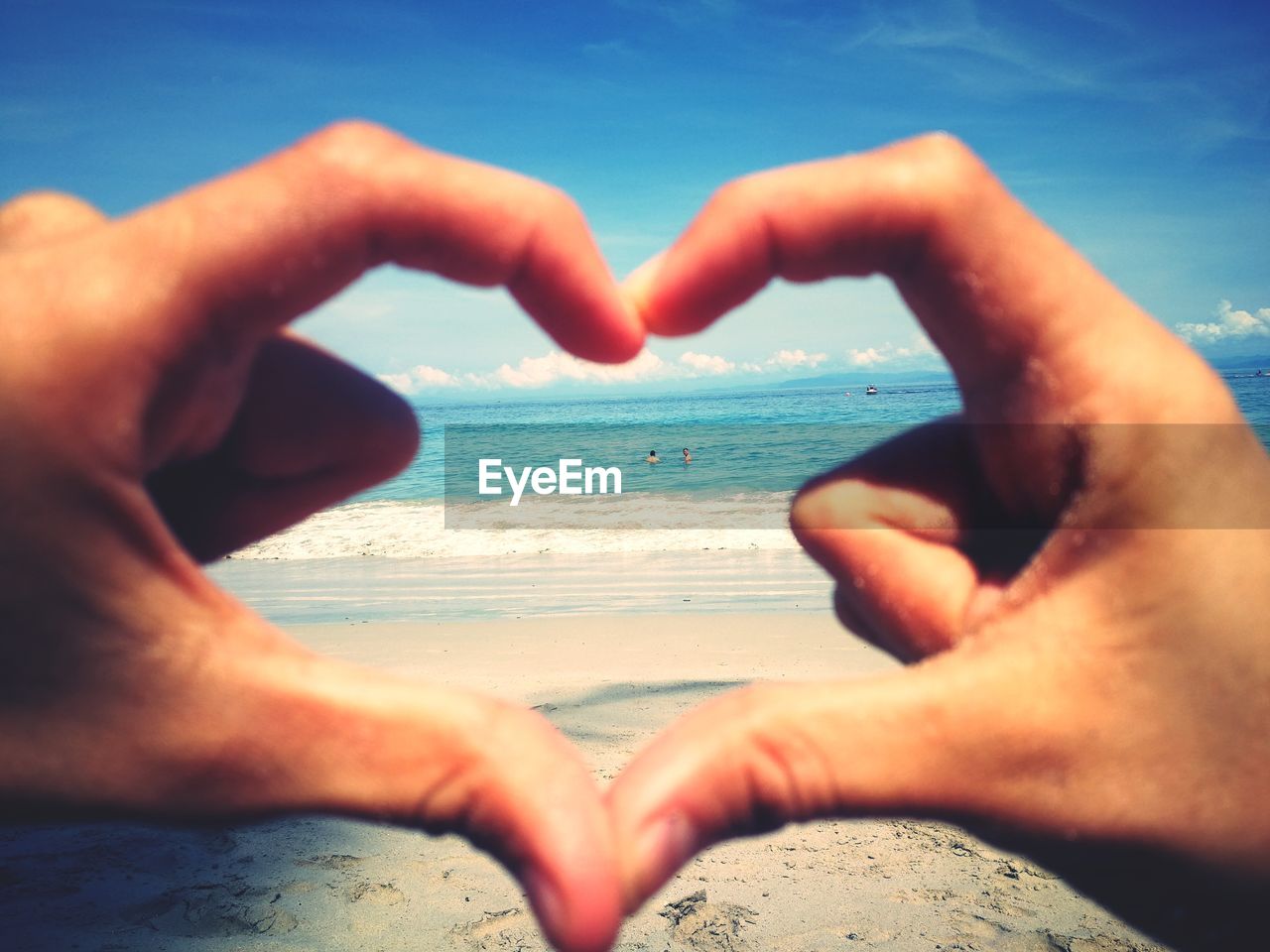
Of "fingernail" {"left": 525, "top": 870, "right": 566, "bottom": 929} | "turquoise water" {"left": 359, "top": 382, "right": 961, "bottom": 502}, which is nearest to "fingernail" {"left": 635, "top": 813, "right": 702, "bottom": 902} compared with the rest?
"fingernail" {"left": 525, "top": 870, "right": 566, "bottom": 929}

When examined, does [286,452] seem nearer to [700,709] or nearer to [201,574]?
[201,574]

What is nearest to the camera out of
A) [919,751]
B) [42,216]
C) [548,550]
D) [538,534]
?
[919,751]

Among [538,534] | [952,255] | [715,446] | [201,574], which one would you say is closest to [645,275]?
[952,255]

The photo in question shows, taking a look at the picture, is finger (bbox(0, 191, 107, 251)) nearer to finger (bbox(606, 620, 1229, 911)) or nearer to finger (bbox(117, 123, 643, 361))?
finger (bbox(117, 123, 643, 361))

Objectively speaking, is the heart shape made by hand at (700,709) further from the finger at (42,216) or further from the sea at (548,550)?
the sea at (548,550)

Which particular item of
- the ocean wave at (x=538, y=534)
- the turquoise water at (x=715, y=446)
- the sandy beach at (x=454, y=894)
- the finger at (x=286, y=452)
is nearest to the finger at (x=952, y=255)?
the finger at (x=286, y=452)

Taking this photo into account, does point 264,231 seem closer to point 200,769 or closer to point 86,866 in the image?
point 200,769

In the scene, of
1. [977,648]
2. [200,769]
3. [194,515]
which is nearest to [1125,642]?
[977,648]
